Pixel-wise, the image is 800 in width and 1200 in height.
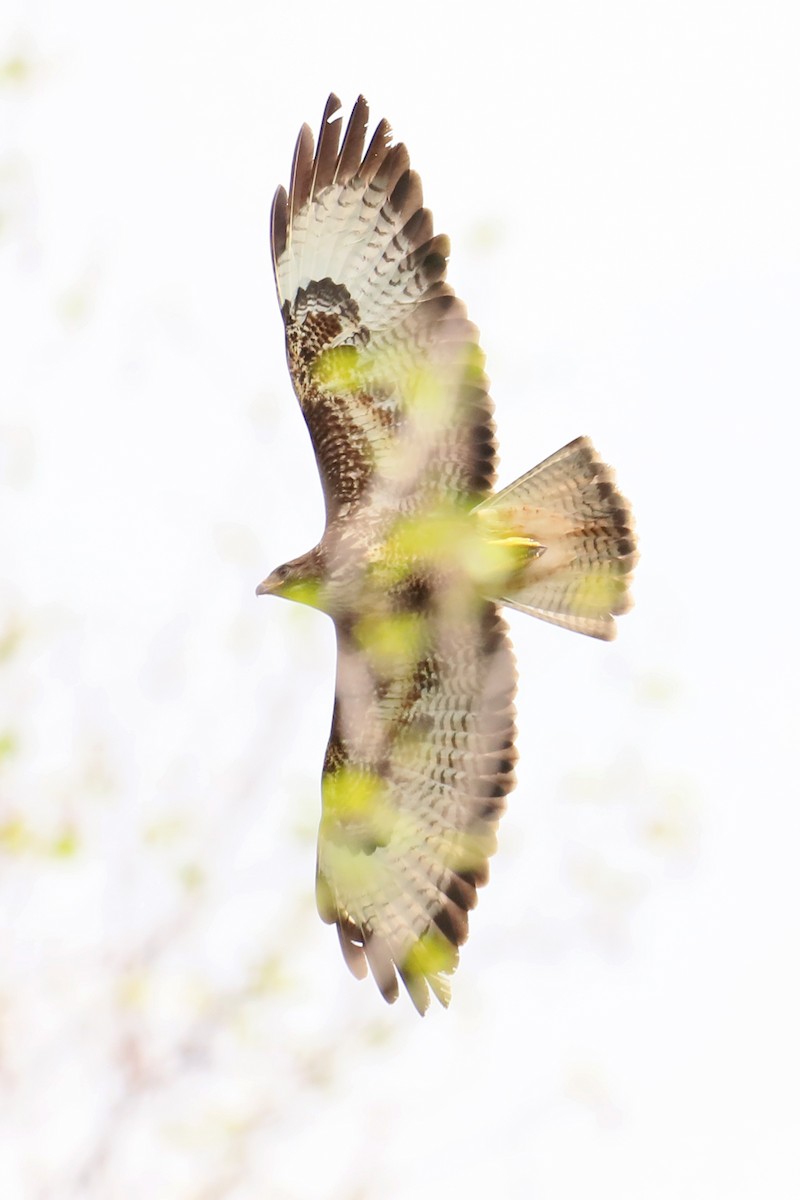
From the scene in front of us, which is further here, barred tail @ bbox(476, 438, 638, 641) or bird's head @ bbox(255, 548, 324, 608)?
barred tail @ bbox(476, 438, 638, 641)

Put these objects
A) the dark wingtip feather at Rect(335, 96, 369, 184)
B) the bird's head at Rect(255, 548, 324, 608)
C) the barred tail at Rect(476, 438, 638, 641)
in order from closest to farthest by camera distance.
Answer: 1. the dark wingtip feather at Rect(335, 96, 369, 184)
2. the bird's head at Rect(255, 548, 324, 608)
3. the barred tail at Rect(476, 438, 638, 641)

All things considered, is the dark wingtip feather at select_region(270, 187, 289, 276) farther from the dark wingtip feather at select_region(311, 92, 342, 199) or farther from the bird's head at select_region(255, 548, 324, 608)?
the bird's head at select_region(255, 548, 324, 608)

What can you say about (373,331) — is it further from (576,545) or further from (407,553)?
(576,545)

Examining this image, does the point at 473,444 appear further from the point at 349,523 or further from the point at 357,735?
the point at 357,735

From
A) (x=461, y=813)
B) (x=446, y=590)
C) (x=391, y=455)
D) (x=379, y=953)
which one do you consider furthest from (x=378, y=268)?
(x=379, y=953)

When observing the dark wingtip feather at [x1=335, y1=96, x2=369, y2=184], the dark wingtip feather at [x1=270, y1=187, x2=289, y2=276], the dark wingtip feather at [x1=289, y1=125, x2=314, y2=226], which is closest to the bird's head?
the dark wingtip feather at [x1=270, y1=187, x2=289, y2=276]

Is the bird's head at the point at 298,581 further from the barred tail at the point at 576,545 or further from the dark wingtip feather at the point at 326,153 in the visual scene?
the dark wingtip feather at the point at 326,153
